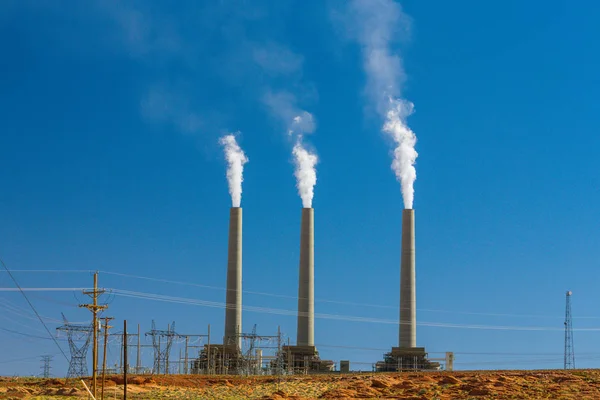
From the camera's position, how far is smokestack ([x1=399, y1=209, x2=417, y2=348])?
10550 cm

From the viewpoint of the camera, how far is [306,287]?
108000 millimetres

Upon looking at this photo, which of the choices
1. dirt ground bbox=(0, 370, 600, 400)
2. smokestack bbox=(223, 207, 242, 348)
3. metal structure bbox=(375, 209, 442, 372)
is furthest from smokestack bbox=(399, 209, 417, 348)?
smokestack bbox=(223, 207, 242, 348)

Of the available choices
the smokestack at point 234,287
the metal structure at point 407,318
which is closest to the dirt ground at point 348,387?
the metal structure at point 407,318

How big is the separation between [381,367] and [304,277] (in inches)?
533

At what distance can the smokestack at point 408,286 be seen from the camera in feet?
346

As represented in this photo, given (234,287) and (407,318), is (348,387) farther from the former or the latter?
(234,287)

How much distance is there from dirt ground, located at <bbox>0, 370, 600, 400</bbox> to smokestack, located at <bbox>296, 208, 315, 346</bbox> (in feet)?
63.7

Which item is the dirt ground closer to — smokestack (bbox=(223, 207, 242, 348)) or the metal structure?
the metal structure

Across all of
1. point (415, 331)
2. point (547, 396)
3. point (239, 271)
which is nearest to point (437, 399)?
point (547, 396)

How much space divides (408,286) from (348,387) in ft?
102

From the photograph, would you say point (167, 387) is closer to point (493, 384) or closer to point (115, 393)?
point (115, 393)

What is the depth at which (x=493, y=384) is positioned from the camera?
74062 mm

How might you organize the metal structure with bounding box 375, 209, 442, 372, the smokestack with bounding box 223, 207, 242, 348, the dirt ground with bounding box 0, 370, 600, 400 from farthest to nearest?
the smokestack with bounding box 223, 207, 242, 348 → the metal structure with bounding box 375, 209, 442, 372 → the dirt ground with bounding box 0, 370, 600, 400

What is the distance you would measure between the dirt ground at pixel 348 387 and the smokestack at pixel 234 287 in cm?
2047
